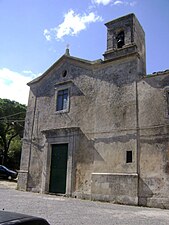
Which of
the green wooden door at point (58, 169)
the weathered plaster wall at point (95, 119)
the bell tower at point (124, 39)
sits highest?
the bell tower at point (124, 39)

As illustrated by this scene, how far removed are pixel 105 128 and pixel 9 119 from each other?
58.3 feet

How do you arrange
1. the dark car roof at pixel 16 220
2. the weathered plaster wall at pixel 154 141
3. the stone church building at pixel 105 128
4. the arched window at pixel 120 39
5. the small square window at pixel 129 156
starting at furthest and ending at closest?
the arched window at pixel 120 39, the small square window at pixel 129 156, the stone church building at pixel 105 128, the weathered plaster wall at pixel 154 141, the dark car roof at pixel 16 220

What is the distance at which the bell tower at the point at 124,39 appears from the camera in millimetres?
13030

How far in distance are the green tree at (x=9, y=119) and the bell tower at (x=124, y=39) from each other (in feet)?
50.6

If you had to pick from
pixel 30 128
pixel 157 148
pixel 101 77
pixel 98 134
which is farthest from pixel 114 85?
pixel 30 128

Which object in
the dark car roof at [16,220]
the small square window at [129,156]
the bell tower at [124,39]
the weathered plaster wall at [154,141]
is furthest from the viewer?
the bell tower at [124,39]

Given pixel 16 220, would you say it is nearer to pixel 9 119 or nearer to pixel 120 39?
pixel 120 39

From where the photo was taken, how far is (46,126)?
1530cm

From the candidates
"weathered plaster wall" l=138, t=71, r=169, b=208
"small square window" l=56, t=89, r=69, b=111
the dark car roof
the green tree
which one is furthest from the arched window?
the green tree

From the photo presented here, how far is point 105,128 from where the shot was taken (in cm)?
1239

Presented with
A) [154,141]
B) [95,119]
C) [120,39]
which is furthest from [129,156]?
[120,39]

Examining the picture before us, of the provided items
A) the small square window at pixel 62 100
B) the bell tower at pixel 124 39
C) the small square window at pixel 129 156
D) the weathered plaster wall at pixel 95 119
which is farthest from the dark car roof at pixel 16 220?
the small square window at pixel 62 100

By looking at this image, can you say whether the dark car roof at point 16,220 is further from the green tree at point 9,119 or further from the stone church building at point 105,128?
the green tree at point 9,119

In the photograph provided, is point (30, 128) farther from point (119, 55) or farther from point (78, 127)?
point (119, 55)
